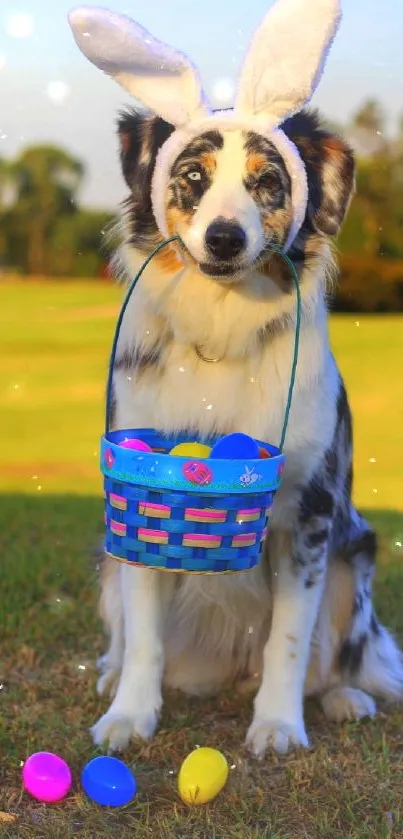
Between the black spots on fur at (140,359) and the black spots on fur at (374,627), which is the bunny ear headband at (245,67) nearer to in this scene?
the black spots on fur at (140,359)

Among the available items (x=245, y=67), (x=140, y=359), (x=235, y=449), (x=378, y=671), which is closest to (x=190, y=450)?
(x=235, y=449)

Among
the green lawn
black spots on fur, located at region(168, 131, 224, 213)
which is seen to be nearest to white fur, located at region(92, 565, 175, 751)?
black spots on fur, located at region(168, 131, 224, 213)

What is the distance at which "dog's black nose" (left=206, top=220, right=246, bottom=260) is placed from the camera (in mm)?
2279

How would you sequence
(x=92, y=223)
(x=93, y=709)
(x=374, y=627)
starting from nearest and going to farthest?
(x=93, y=709), (x=374, y=627), (x=92, y=223)

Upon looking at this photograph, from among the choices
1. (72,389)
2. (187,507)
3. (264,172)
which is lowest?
(72,389)

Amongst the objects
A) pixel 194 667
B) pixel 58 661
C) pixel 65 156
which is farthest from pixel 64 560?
pixel 65 156

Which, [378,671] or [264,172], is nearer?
[264,172]

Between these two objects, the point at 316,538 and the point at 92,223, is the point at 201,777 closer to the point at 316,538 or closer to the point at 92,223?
the point at 316,538

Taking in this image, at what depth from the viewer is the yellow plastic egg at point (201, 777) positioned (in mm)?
2285

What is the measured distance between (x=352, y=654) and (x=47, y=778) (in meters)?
1.12

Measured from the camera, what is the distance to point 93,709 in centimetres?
293

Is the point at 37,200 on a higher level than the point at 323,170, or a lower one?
lower

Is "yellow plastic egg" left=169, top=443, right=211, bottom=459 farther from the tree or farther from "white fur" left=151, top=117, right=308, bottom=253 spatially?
the tree

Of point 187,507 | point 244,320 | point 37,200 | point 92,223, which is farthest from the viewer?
point 37,200
